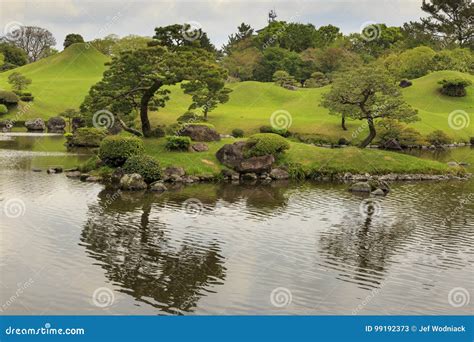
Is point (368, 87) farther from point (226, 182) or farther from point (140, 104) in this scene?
point (140, 104)

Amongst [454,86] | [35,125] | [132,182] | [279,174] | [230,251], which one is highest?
[454,86]

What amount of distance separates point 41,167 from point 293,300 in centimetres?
3919

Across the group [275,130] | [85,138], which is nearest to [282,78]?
[275,130]

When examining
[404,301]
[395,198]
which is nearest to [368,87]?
[395,198]

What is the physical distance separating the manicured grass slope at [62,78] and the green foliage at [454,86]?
76.2 m

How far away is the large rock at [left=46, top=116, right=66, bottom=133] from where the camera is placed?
9762 cm

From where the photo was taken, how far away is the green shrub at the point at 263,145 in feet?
172

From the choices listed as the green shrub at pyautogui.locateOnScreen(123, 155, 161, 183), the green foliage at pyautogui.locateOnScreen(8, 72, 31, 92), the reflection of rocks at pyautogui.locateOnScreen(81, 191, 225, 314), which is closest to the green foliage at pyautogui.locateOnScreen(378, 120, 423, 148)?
the green shrub at pyautogui.locateOnScreen(123, 155, 161, 183)

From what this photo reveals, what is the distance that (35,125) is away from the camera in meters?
97.6

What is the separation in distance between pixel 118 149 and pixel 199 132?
452 inches

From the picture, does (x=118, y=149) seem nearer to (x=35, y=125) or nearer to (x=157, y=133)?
(x=157, y=133)

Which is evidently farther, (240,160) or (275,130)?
(275,130)

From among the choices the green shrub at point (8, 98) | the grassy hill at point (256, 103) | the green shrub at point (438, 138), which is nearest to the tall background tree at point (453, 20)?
the grassy hill at point (256, 103)

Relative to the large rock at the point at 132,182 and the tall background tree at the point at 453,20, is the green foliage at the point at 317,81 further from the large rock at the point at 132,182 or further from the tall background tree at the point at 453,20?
the large rock at the point at 132,182
